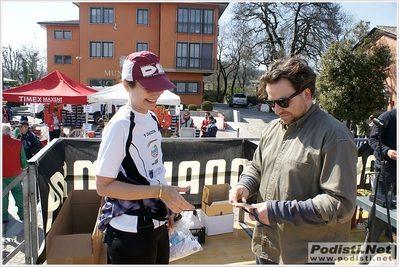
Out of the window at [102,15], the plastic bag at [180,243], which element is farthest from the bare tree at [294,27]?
the plastic bag at [180,243]

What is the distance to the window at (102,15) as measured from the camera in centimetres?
3161

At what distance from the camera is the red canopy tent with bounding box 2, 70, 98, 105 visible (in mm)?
9719

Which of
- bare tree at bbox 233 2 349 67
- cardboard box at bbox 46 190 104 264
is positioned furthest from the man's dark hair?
bare tree at bbox 233 2 349 67

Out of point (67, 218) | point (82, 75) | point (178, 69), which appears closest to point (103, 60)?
point (82, 75)

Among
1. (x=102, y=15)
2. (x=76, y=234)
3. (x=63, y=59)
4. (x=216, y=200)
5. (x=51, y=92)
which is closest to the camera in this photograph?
(x=76, y=234)

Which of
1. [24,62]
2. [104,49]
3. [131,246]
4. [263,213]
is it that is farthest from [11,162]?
[24,62]

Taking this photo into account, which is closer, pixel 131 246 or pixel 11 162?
pixel 131 246

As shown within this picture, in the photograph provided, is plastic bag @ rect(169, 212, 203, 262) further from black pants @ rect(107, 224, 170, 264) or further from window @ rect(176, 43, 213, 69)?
window @ rect(176, 43, 213, 69)

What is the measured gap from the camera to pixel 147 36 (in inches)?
1272

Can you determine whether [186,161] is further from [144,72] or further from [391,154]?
[144,72]

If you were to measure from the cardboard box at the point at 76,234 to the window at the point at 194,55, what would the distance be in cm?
2927

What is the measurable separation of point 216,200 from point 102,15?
31.3 metres

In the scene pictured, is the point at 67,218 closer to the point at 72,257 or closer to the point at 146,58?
the point at 72,257

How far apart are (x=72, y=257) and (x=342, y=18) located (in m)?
33.7
